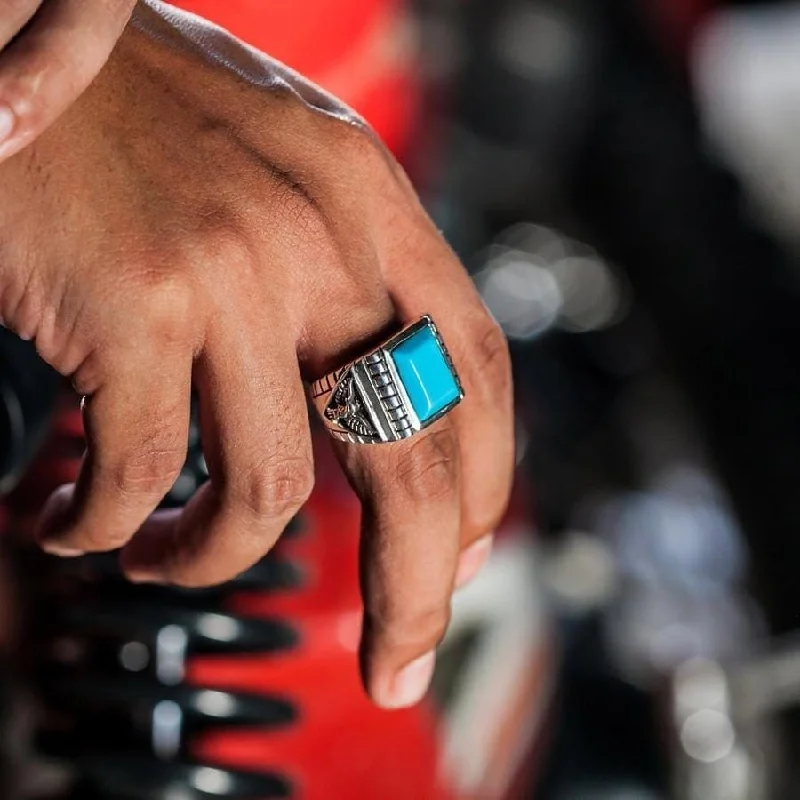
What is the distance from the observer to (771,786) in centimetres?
122

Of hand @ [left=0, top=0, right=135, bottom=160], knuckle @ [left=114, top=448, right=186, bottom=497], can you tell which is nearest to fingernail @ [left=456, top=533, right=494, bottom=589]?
knuckle @ [left=114, top=448, right=186, bottom=497]

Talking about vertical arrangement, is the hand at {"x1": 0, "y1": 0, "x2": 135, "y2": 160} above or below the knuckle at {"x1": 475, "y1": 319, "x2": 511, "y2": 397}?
above

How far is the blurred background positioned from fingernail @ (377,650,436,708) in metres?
0.14

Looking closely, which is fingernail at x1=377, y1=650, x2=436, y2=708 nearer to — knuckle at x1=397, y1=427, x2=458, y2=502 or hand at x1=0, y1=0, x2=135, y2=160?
knuckle at x1=397, y1=427, x2=458, y2=502

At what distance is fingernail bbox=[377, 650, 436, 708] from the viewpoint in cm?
67

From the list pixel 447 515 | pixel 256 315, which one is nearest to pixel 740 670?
pixel 447 515

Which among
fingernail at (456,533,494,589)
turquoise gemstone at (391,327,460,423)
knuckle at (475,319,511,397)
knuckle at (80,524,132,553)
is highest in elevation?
knuckle at (475,319,511,397)

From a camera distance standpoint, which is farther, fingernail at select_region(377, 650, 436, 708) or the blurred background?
the blurred background

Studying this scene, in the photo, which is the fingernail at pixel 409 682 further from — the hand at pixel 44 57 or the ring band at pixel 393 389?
the hand at pixel 44 57

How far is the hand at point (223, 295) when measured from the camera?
0.54 meters

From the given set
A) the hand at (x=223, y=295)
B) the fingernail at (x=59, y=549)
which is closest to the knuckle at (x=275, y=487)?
the hand at (x=223, y=295)

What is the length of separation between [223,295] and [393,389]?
0.31ft

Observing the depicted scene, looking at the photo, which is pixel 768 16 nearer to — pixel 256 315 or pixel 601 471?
pixel 601 471

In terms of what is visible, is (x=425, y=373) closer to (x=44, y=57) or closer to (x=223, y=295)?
(x=223, y=295)
